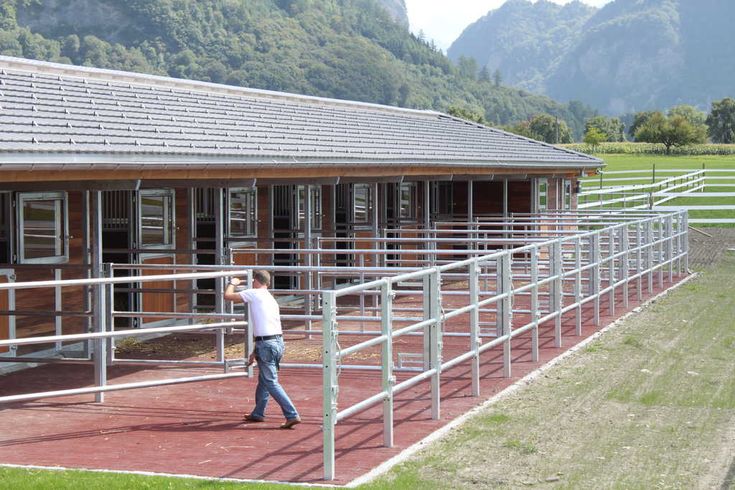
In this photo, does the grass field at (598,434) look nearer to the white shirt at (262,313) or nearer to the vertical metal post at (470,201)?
the white shirt at (262,313)

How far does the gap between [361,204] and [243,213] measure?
5.05 meters

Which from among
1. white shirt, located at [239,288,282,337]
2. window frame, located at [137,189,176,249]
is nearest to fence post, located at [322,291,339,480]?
white shirt, located at [239,288,282,337]

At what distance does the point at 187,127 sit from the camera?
1562 centimetres

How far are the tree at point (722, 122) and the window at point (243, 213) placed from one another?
110 m

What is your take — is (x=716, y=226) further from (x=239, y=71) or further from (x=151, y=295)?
(x=239, y=71)

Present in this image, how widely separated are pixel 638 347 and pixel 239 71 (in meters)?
Result: 121

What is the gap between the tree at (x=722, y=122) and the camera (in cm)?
12438

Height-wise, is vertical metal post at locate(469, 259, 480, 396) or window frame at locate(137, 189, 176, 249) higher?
window frame at locate(137, 189, 176, 249)

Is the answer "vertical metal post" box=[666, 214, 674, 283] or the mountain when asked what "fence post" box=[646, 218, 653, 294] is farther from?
the mountain

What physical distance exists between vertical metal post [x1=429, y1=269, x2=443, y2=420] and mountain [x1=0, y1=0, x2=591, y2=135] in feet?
401

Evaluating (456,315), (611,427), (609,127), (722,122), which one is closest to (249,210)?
(456,315)

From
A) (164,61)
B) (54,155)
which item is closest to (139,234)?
(54,155)

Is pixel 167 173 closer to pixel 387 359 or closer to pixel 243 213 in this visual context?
pixel 387 359

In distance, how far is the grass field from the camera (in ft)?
26.8
